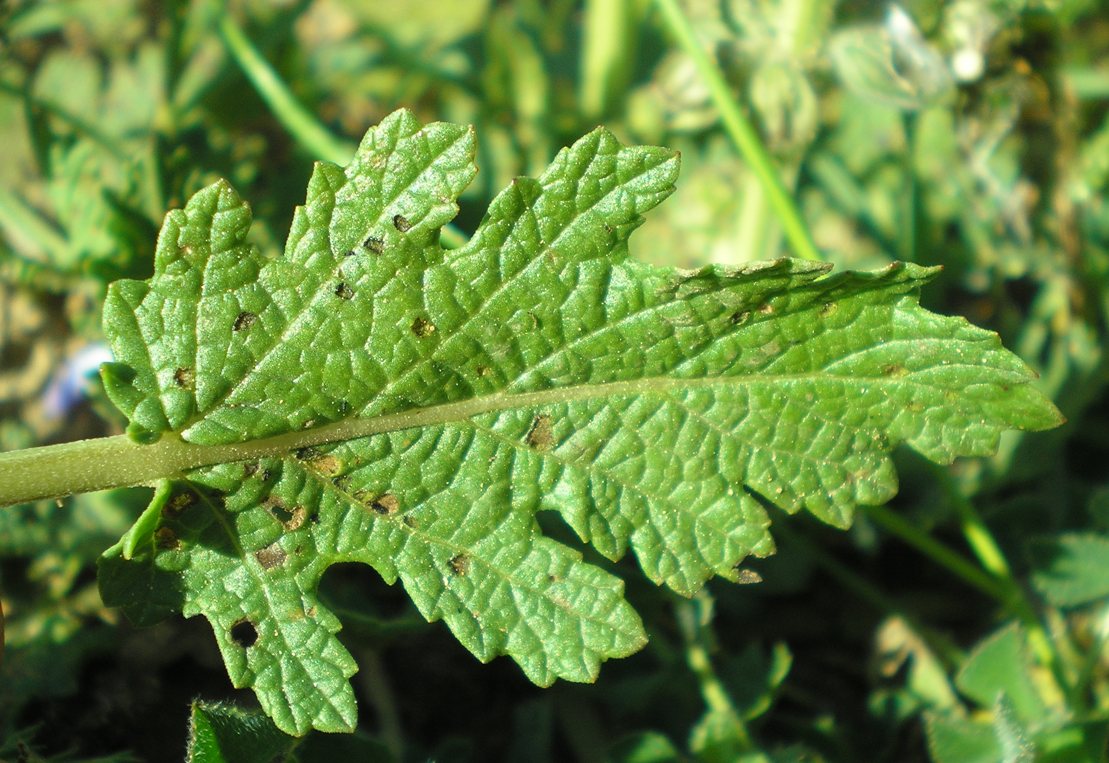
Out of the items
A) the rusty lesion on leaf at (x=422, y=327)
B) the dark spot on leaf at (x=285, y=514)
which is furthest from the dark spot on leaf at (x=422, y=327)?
the dark spot on leaf at (x=285, y=514)

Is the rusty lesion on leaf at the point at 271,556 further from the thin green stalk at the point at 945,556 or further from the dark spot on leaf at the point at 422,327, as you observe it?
the thin green stalk at the point at 945,556

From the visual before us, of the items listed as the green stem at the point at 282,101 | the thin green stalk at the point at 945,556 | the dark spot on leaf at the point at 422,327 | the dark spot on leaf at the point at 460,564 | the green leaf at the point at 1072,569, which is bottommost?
the green leaf at the point at 1072,569

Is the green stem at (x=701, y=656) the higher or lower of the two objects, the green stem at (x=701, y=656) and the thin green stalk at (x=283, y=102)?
the lower

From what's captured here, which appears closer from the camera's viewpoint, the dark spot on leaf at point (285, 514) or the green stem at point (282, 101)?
the dark spot on leaf at point (285, 514)

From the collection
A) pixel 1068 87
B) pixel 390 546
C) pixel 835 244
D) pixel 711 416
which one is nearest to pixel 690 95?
pixel 835 244

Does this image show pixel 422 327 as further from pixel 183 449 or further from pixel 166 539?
pixel 166 539

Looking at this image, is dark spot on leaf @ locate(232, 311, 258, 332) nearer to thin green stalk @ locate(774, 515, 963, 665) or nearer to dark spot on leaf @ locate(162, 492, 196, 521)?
dark spot on leaf @ locate(162, 492, 196, 521)

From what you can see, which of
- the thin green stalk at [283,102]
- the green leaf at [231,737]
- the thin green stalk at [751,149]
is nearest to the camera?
the green leaf at [231,737]

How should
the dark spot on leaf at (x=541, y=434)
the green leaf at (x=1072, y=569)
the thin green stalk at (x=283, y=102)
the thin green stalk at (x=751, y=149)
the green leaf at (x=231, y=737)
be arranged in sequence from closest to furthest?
the green leaf at (x=231, y=737)
the dark spot on leaf at (x=541, y=434)
the green leaf at (x=1072, y=569)
the thin green stalk at (x=751, y=149)
the thin green stalk at (x=283, y=102)
